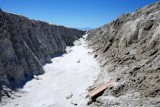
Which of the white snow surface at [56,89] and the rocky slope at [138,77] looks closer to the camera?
the rocky slope at [138,77]

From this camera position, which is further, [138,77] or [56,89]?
[56,89]

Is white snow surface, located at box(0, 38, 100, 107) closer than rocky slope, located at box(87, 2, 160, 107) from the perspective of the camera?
No

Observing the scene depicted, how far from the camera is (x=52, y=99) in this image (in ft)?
56.2

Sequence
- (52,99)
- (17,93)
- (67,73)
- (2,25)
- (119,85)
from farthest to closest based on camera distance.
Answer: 1. (67,73)
2. (2,25)
3. (17,93)
4. (52,99)
5. (119,85)

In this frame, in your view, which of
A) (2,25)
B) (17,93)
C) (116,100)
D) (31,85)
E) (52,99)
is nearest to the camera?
(116,100)

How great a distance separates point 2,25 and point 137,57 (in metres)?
13.1

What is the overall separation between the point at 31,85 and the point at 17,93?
103 inches

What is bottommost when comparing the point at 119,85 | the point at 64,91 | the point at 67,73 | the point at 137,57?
the point at 119,85

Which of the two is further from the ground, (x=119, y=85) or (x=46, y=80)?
(x=46, y=80)

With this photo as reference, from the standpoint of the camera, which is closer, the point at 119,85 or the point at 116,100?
the point at 116,100

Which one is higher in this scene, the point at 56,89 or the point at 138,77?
the point at 56,89

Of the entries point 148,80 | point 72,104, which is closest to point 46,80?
point 72,104

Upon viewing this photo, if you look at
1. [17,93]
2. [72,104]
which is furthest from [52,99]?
[17,93]

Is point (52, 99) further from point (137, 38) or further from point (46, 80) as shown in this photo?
point (137, 38)
